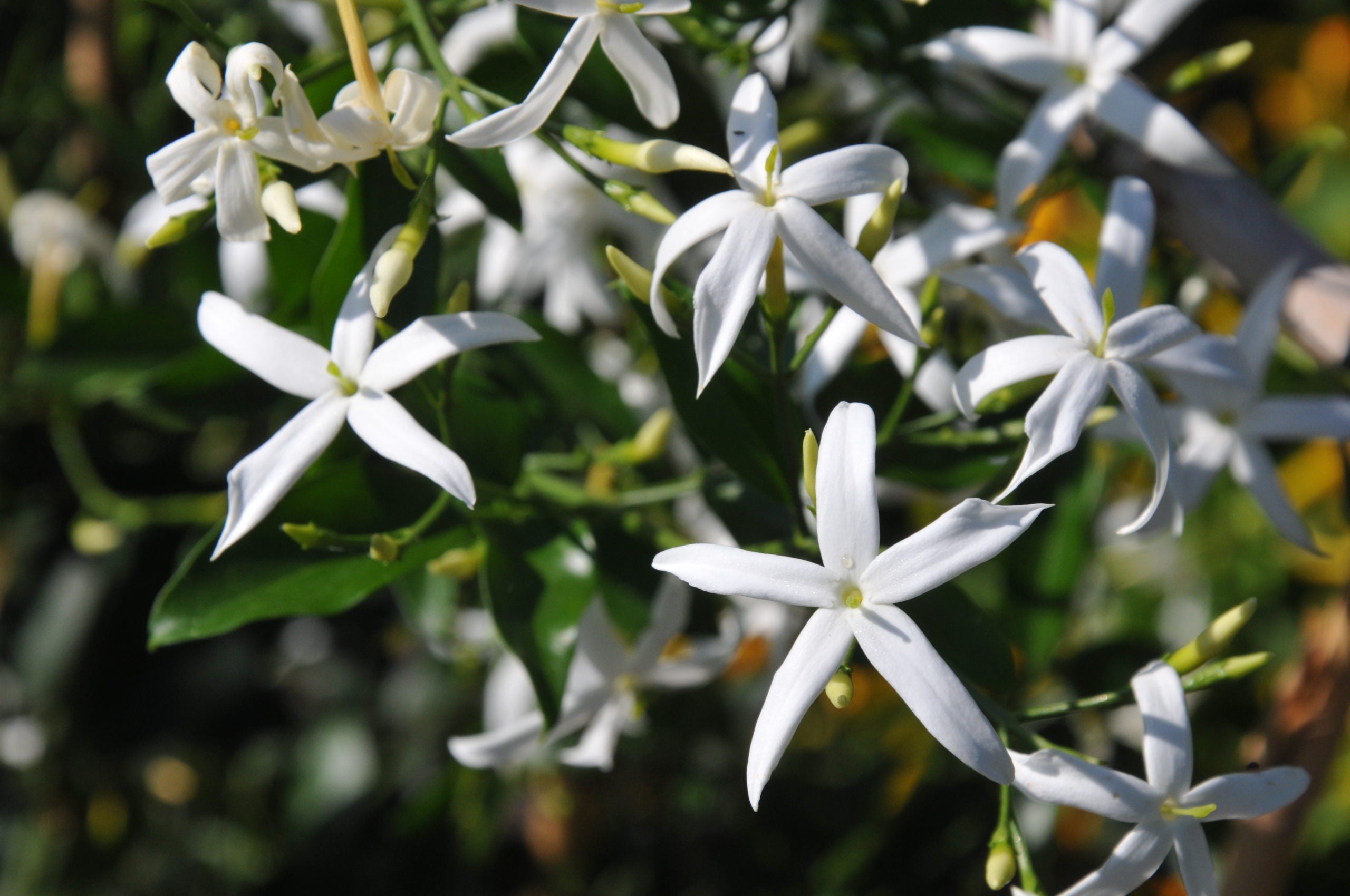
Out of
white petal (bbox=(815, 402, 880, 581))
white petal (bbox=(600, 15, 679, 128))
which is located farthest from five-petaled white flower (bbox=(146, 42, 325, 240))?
white petal (bbox=(815, 402, 880, 581))

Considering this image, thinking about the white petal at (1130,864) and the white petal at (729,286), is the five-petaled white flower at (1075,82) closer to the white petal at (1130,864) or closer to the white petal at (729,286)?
the white petal at (729,286)

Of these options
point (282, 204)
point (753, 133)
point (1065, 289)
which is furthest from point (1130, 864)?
point (282, 204)

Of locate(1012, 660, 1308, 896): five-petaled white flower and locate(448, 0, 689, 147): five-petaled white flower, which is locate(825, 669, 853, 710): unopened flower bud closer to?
locate(1012, 660, 1308, 896): five-petaled white flower

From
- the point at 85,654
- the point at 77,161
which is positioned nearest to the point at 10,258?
the point at 77,161

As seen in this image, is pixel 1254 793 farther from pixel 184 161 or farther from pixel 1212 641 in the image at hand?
pixel 184 161

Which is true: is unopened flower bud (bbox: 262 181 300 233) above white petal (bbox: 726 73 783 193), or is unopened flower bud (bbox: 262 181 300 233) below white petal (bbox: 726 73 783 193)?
below

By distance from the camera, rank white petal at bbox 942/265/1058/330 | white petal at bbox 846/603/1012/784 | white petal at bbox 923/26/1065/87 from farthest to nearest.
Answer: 1. white petal at bbox 923/26/1065/87
2. white petal at bbox 942/265/1058/330
3. white petal at bbox 846/603/1012/784
